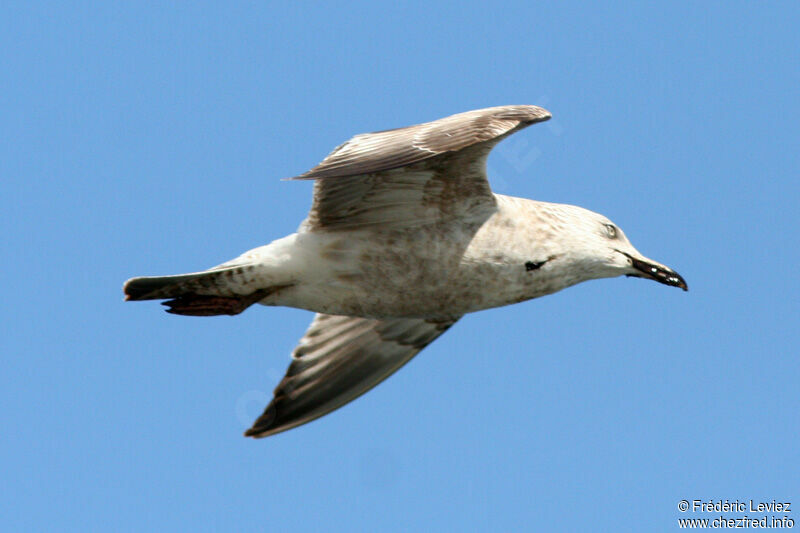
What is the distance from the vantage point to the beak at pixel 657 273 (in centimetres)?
1074

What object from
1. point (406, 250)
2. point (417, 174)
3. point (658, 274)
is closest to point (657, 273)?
point (658, 274)

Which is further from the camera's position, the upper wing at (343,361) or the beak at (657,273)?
the upper wing at (343,361)

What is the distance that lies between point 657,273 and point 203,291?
11.6ft

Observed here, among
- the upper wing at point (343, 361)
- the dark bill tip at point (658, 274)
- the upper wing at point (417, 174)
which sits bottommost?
the upper wing at point (343, 361)

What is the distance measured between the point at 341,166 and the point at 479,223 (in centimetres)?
118

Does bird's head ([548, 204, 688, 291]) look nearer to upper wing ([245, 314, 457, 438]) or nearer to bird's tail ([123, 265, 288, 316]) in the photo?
upper wing ([245, 314, 457, 438])

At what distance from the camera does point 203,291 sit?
998 cm

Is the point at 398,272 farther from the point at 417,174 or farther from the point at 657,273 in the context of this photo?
the point at 657,273

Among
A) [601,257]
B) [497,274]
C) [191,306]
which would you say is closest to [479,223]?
[497,274]

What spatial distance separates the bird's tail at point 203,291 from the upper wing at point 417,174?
64 cm

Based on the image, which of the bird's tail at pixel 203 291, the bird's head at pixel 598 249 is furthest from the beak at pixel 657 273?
the bird's tail at pixel 203 291

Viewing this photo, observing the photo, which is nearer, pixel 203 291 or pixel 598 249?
pixel 203 291

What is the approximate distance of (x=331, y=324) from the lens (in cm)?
1195

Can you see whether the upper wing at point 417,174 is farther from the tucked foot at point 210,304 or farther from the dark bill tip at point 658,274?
the dark bill tip at point 658,274
